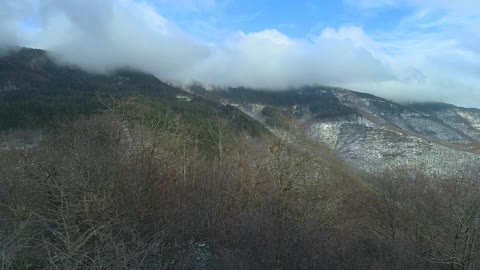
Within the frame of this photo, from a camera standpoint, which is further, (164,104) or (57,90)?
(57,90)

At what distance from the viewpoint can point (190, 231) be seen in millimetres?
12961

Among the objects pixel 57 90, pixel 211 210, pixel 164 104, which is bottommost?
pixel 57 90

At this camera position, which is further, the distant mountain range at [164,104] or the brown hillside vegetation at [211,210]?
the distant mountain range at [164,104]

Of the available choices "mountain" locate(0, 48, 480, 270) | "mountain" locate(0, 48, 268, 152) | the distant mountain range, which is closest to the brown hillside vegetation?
"mountain" locate(0, 48, 480, 270)

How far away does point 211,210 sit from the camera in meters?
19.2

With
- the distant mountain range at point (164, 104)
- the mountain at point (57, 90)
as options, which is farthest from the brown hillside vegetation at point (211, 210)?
the distant mountain range at point (164, 104)

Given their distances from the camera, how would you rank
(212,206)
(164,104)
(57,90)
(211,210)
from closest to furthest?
(211,210) → (212,206) → (164,104) → (57,90)

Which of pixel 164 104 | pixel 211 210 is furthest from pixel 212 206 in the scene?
pixel 164 104

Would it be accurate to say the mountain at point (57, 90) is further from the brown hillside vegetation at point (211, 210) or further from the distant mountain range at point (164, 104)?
the brown hillside vegetation at point (211, 210)

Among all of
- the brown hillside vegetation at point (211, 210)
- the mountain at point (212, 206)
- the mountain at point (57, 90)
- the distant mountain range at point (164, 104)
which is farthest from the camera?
the distant mountain range at point (164, 104)

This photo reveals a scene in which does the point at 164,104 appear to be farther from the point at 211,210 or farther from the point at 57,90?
the point at 211,210

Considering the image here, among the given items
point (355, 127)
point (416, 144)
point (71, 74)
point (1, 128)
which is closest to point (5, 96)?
point (71, 74)

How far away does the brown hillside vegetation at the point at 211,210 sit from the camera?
940cm

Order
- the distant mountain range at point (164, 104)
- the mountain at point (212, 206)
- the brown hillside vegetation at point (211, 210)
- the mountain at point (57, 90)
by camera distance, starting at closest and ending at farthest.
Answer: the brown hillside vegetation at point (211, 210), the mountain at point (212, 206), the mountain at point (57, 90), the distant mountain range at point (164, 104)
